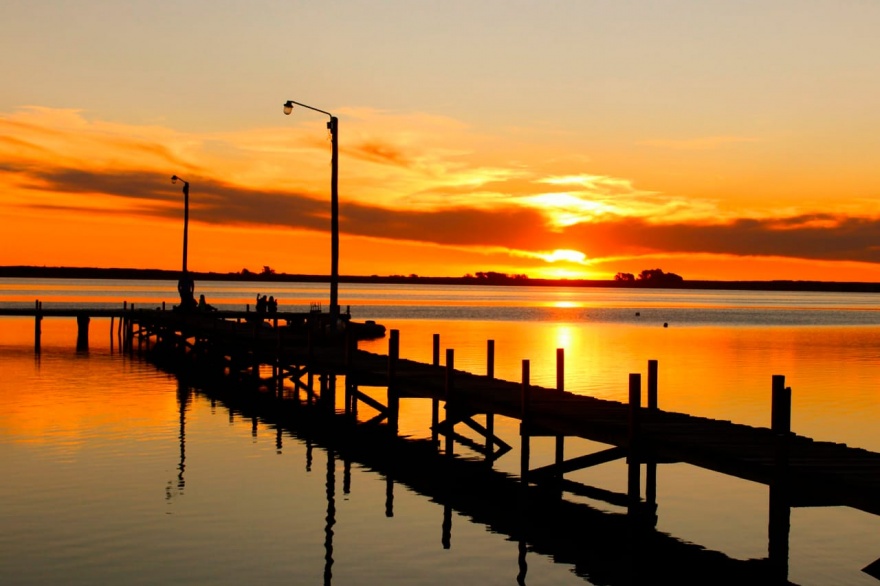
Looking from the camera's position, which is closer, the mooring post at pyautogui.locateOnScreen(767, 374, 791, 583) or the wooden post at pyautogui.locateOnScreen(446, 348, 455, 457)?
the mooring post at pyautogui.locateOnScreen(767, 374, 791, 583)

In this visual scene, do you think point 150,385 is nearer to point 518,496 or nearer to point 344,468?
point 344,468

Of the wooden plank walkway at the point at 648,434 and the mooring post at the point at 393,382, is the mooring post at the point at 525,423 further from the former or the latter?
the mooring post at the point at 393,382

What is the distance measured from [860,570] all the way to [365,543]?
7.74 m

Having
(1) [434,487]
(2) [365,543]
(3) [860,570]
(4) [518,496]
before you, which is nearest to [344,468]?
(1) [434,487]

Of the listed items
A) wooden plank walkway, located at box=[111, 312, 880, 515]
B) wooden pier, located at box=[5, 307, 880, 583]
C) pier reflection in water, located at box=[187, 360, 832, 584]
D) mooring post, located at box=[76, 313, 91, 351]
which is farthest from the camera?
mooring post, located at box=[76, 313, 91, 351]

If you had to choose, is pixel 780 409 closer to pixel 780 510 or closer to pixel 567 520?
pixel 780 510

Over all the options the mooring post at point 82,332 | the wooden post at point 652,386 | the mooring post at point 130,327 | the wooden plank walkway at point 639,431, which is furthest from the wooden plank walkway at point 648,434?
the mooring post at point 82,332

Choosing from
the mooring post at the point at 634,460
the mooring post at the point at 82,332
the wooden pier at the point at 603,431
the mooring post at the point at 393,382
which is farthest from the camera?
the mooring post at the point at 82,332

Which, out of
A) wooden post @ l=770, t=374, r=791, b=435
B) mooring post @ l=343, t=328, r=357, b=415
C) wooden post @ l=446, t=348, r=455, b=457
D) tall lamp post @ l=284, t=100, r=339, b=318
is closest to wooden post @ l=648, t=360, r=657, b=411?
wooden post @ l=446, t=348, r=455, b=457

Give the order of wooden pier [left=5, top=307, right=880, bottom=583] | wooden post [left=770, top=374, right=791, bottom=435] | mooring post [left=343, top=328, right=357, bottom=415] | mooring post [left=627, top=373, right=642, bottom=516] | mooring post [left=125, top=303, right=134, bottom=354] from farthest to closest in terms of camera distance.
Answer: mooring post [left=125, top=303, right=134, bottom=354] → mooring post [left=343, top=328, right=357, bottom=415] → mooring post [left=627, top=373, right=642, bottom=516] → wooden post [left=770, top=374, right=791, bottom=435] → wooden pier [left=5, top=307, right=880, bottom=583]

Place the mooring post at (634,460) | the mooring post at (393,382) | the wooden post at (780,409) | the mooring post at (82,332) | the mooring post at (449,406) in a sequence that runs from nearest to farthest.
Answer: the wooden post at (780,409) → the mooring post at (634,460) → the mooring post at (449,406) → the mooring post at (393,382) → the mooring post at (82,332)

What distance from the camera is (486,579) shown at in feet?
52.6

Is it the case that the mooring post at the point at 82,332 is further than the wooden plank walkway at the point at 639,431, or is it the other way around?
the mooring post at the point at 82,332

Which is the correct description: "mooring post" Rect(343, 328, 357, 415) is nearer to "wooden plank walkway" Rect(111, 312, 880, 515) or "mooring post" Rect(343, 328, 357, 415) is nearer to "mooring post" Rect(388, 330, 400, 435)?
"wooden plank walkway" Rect(111, 312, 880, 515)
